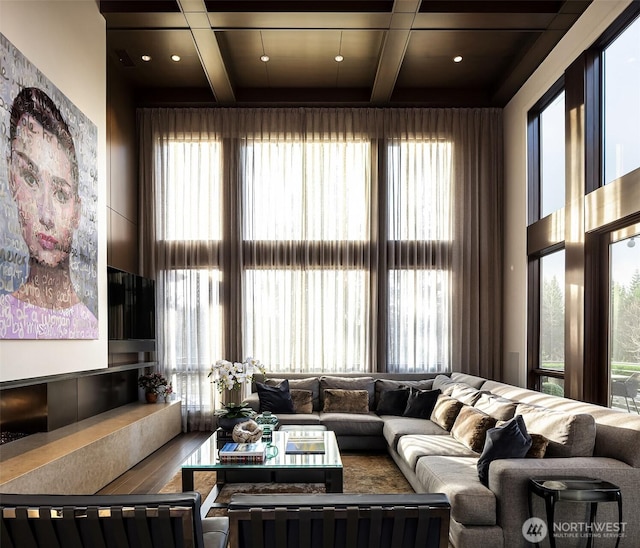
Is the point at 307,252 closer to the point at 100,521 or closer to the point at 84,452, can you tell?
the point at 84,452

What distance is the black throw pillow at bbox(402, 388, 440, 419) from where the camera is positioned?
588cm

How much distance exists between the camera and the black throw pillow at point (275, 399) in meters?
6.11

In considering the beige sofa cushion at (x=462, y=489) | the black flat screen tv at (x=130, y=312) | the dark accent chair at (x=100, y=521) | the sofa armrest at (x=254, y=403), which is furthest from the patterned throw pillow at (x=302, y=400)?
the dark accent chair at (x=100, y=521)

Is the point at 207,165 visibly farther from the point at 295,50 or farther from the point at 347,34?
the point at 347,34

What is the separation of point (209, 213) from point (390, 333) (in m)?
2.79

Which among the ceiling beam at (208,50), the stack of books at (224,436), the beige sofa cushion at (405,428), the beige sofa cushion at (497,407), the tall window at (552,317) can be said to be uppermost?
the ceiling beam at (208,50)

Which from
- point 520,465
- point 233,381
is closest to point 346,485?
point 233,381

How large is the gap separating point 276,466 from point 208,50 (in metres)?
4.20

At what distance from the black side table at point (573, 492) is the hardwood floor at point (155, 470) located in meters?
3.00

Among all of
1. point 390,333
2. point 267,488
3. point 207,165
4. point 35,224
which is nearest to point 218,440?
point 267,488

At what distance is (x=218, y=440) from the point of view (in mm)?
4449

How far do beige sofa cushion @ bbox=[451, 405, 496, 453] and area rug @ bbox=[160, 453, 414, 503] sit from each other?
62 centimetres

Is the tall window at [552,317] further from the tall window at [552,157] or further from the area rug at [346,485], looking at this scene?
the area rug at [346,485]

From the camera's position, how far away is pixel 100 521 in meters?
1.76
